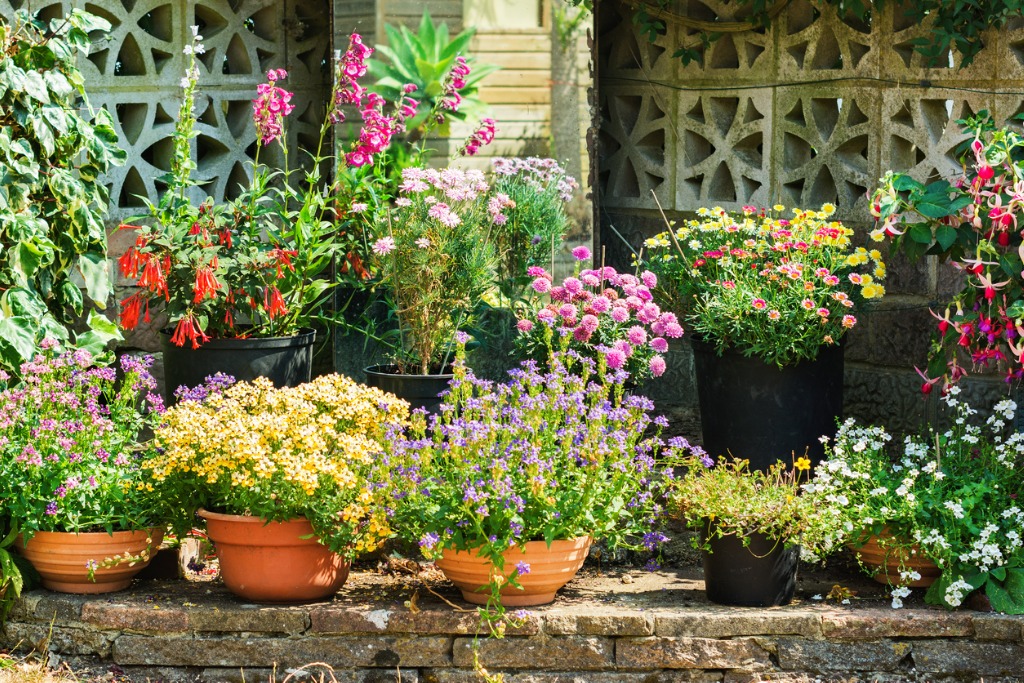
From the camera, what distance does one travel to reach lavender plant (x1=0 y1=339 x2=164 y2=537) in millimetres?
4188

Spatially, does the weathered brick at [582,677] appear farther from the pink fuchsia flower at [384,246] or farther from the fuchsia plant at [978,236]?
the pink fuchsia flower at [384,246]

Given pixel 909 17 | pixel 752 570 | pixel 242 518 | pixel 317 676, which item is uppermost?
pixel 909 17

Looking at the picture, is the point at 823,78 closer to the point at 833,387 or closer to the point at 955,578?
the point at 833,387

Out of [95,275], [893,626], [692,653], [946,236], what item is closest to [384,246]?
[95,275]

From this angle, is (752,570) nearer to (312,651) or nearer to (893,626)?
(893,626)

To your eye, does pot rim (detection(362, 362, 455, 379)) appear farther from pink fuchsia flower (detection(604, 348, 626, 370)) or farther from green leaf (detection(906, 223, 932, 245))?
green leaf (detection(906, 223, 932, 245))

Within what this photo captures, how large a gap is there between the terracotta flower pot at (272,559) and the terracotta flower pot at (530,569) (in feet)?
1.30

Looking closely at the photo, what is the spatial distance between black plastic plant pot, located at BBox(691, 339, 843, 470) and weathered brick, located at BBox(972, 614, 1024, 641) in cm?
101

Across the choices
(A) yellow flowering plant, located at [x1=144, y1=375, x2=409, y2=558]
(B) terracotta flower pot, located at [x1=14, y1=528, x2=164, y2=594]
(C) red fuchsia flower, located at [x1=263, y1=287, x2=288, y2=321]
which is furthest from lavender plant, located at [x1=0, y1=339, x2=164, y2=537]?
(C) red fuchsia flower, located at [x1=263, y1=287, x2=288, y2=321]

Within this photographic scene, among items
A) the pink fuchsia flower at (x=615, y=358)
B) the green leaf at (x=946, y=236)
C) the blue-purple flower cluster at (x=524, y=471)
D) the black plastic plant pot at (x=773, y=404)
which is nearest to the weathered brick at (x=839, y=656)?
the blue-purple flower cluster at (x=524, y=471)

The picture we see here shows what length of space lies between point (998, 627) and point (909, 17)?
253 centimetres

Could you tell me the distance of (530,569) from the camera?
4074mm

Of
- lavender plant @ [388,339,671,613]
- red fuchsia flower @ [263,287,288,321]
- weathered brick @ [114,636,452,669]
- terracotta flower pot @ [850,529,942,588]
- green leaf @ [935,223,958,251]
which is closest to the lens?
lavender plant @ [388,339,671,613]

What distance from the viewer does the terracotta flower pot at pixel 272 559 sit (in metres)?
4.13
